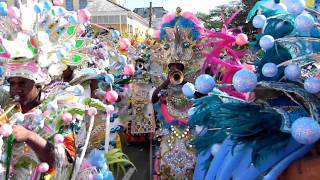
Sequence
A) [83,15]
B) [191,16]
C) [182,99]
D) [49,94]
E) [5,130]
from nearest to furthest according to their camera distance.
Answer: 1. [5,130]
2. [49,94]
3. [83,15]
4. [182,99]
5. [191,16]

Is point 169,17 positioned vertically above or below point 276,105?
below

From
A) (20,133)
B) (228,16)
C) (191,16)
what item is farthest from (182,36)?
(20,133)

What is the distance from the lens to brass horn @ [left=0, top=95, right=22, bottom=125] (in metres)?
2.46

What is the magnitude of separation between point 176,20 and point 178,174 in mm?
1679

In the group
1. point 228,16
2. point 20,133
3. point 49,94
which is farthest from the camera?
point 228,16

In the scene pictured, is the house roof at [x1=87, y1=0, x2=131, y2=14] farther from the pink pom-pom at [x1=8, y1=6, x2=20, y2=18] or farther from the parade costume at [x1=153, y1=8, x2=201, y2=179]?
the pink pom-pom at [x1=8, y1=6, x2=20, y2=18]

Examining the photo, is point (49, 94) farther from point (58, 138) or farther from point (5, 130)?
point (5, 130)

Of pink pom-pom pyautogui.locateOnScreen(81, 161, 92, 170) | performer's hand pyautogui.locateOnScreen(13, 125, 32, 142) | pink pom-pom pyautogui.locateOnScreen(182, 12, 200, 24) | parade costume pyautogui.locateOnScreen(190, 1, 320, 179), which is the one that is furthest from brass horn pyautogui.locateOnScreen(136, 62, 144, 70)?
parade costume pyautogui.locateOnScreen(190, 1, 320, 179)

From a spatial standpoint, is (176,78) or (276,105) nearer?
(276,105)

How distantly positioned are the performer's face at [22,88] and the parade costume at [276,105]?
4.38 feet

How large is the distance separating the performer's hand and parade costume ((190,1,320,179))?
40.7 inches

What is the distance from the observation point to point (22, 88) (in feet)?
9.02

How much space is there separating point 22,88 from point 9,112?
224 mm

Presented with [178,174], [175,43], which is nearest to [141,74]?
[175,43]
